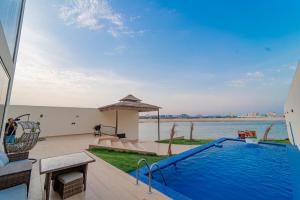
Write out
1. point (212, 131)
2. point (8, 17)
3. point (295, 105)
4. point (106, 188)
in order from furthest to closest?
point (212, 131), point (295, 105), point (8, 17), point (106, 188)

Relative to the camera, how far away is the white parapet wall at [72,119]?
925 centimetres

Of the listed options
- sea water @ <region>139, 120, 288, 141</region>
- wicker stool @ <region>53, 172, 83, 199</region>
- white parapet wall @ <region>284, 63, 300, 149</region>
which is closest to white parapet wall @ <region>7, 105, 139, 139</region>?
sea water @ <region>139, 120, 288, 141</region>

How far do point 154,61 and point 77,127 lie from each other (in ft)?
25.3

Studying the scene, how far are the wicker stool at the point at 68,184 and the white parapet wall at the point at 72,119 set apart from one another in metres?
8.33

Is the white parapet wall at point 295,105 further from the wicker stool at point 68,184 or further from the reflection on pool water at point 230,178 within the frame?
the wicker stool at point 68,184

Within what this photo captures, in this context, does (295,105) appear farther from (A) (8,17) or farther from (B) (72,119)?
(B) (72,119)

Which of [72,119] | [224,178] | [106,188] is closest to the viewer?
[106,188]

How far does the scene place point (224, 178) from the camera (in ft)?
15.0

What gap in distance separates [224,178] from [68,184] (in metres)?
4.48

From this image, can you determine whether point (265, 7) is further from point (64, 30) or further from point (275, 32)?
point (64, 30)

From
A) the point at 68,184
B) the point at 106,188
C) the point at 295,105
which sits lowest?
the point at 106,188

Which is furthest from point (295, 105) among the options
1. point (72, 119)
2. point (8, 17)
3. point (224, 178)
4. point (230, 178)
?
point (72, 119)

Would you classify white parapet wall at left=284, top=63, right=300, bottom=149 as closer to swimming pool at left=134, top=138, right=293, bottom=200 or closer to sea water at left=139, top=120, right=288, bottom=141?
swimming pool at left=134, top=138, right=293, bottom=200

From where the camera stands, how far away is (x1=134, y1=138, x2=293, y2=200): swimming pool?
3572 mm
